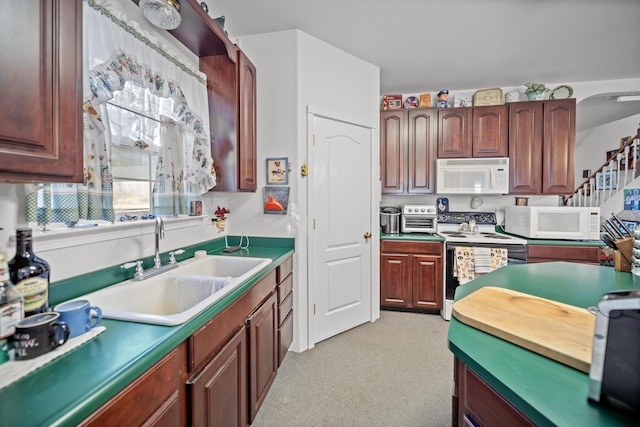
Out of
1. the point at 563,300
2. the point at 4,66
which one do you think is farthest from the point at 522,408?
the point at 4,66

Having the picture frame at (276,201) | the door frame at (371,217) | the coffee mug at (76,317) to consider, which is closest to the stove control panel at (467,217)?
the door frame at (371,217)

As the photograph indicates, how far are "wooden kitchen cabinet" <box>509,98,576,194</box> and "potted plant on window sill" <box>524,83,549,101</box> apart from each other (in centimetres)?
14

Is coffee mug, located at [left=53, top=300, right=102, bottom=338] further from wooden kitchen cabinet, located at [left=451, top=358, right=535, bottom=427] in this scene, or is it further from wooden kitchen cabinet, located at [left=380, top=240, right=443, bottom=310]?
wooden kitchen cabinet, located at [left=380, top=240, right=443, bottom=310]

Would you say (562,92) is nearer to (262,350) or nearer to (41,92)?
(262,350)

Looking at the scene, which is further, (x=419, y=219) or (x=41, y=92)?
(x=419, y=219)

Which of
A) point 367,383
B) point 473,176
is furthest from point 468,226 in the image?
point 367,383

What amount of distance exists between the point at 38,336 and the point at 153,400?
338mm

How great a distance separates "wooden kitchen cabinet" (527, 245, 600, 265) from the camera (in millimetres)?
2650

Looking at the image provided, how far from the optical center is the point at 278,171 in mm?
2236

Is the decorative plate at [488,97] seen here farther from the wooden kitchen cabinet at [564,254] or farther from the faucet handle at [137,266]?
the faucet handle at [137,266]

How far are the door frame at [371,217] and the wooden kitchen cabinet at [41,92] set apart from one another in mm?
1588

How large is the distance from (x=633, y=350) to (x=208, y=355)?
1.19 m

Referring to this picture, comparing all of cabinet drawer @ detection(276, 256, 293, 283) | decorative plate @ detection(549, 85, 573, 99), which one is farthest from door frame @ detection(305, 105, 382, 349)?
decorative plate @ detection(549, 85, 573, 99)

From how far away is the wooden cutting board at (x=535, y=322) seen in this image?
70cm
